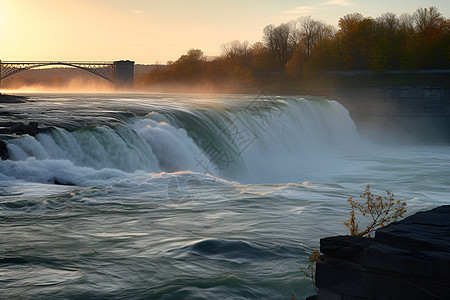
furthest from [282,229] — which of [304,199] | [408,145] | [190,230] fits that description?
[408,145]

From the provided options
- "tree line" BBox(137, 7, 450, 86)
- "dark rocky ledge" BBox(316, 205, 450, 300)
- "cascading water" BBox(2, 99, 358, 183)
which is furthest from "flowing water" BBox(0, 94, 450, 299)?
"tree line" BBox(137, 7, 450, 86)

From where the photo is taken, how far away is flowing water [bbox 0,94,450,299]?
22.8 feet

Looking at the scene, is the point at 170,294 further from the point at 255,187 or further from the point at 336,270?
the point at 255,187

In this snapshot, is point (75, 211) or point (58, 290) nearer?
point (58, 290)

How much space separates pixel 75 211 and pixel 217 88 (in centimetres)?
8304

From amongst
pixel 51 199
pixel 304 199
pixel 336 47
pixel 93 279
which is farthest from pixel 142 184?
pixel 336 47

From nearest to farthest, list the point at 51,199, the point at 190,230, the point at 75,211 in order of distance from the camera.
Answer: the point at 190,230 → the point at 75,211 → the point at 51,199

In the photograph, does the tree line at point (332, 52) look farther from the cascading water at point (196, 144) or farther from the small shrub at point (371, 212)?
the small shrub at point (371, 212)

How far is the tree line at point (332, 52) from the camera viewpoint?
64625mm

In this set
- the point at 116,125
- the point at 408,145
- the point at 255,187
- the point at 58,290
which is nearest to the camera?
the point at 58,290

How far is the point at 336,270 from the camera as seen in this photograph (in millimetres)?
4398

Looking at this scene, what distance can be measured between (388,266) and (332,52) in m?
76.8

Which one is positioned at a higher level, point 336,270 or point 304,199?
point 336,270

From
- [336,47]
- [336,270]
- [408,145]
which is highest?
[336,47]
